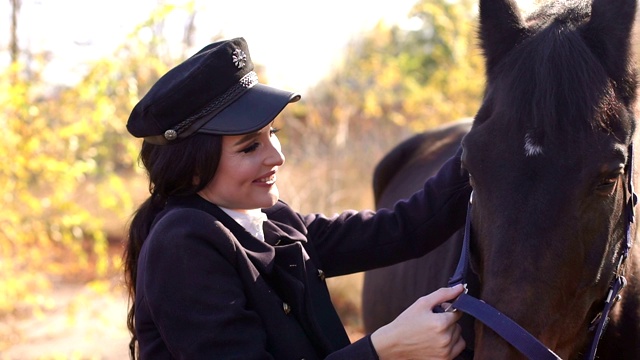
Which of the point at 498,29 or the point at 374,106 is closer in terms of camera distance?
the point at 498,29

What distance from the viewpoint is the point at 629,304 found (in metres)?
2.47

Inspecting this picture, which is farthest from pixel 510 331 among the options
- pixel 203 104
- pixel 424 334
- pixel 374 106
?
pixel 374 106

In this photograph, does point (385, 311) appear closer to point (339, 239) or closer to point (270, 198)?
point (339, 239)

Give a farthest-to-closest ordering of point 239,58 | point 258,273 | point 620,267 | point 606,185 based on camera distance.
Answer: point 239,58, point 258,273, point 620,267, point 606,185

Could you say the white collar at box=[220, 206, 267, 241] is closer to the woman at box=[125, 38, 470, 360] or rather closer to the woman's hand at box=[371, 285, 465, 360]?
the woman at box=[125, 38, 470, 360]

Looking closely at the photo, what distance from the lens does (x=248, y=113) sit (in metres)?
2.27

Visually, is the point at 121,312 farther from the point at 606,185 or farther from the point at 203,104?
the point at 606,185

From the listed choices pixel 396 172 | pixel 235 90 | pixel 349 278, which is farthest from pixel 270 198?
pixel 349 278

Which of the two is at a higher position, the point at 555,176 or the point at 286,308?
the point at 555,176

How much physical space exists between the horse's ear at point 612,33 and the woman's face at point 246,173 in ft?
3.41

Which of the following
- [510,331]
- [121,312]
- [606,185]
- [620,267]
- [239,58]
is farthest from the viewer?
[121,312]

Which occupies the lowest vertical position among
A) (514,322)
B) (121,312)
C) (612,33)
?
(121,312)

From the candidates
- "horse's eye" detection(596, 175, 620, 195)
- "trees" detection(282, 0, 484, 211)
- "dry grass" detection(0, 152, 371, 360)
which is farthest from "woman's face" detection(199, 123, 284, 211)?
"trees" detection(282, 0, 484, 211)

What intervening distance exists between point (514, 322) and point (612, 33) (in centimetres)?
94
